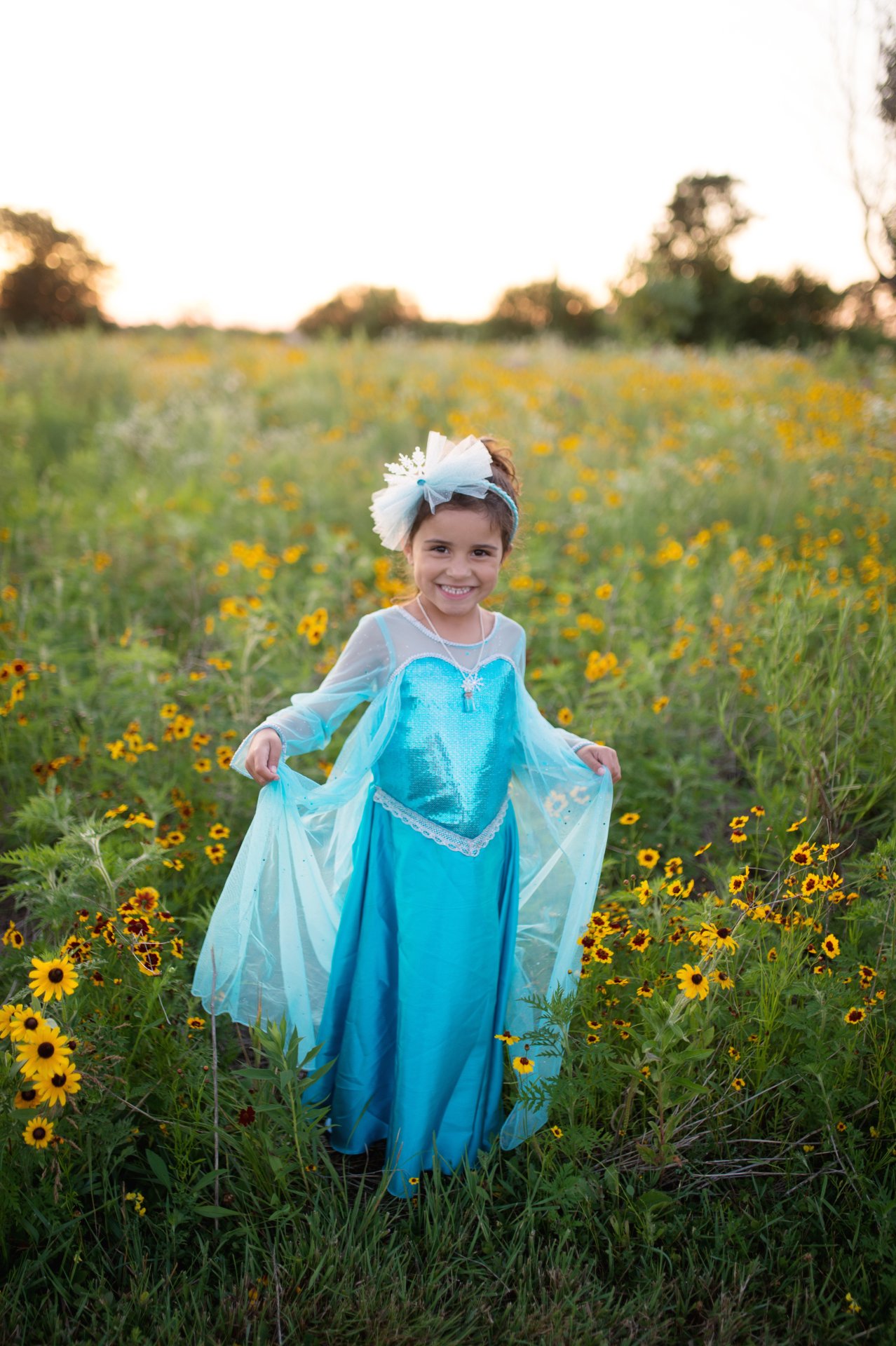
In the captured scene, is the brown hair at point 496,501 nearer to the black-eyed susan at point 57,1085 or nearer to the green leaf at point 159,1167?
the black-eyed susan at point 57,1085

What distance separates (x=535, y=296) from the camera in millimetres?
30641

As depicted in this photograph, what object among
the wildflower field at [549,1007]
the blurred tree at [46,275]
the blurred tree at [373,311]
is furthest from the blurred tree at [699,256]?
the wildflower field at [549,1007]

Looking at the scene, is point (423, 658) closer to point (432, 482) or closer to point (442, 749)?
point (442, 749)

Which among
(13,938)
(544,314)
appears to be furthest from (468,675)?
(544,314)

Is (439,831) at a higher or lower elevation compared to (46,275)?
lower

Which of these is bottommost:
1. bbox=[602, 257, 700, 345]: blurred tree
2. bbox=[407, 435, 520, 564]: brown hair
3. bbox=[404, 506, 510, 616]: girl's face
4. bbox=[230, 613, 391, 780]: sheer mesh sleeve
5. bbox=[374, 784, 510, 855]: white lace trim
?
bbox=[374, 784, 510, 855]: white lace trim

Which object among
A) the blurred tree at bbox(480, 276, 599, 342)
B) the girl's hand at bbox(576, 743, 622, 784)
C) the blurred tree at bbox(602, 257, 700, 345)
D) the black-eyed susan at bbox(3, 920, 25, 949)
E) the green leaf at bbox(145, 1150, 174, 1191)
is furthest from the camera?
the blurred tree at bbox(480, 276, 599, 342)

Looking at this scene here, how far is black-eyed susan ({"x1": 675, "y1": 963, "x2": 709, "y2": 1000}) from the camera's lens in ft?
4.83

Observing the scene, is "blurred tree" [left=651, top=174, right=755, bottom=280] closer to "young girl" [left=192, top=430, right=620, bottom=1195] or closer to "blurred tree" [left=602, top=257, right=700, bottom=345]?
"blurred tree" [left=602, top=257, right=700, bottom=345]

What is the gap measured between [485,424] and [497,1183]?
5.39m

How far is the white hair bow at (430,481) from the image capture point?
1.74 meters

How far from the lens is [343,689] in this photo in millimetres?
1894

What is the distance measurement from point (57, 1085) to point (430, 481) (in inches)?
53.7

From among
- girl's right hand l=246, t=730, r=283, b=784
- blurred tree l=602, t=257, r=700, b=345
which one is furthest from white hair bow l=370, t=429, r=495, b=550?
blurred tree l=602, t=257, r=700, b=345
